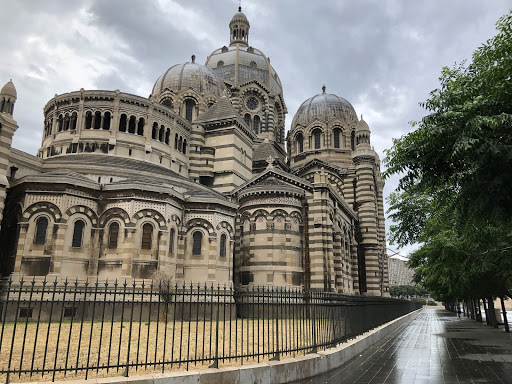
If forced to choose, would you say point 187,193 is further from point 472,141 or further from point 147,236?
point 472,141

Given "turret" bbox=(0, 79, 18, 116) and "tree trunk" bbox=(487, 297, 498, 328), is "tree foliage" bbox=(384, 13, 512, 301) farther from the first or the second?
"turret" bbox=(0, 79, 18, 116)

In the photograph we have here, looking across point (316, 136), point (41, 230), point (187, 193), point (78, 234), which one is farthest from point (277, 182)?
point (316, 136)

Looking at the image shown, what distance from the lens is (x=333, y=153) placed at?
49.4 m

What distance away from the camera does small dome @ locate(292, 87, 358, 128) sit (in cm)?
5045

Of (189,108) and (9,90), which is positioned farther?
(189,108)

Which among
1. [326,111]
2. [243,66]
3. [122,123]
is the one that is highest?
[243,66]

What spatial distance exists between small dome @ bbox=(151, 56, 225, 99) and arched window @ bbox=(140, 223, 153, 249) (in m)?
21.3

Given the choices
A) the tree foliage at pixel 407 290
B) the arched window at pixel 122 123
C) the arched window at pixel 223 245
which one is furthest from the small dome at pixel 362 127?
the tree foliage at pixel 407 290

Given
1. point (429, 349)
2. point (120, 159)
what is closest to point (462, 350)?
point (429, 349)

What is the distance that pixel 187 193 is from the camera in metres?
27.8

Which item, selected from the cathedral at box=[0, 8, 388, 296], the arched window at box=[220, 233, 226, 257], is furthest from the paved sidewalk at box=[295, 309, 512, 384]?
the cathedral at box=[0, 8, 388, 296]

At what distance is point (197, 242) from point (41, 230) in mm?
9141

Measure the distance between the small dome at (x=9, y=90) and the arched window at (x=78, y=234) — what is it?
8629 mm

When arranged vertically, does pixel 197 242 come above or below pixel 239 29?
below
